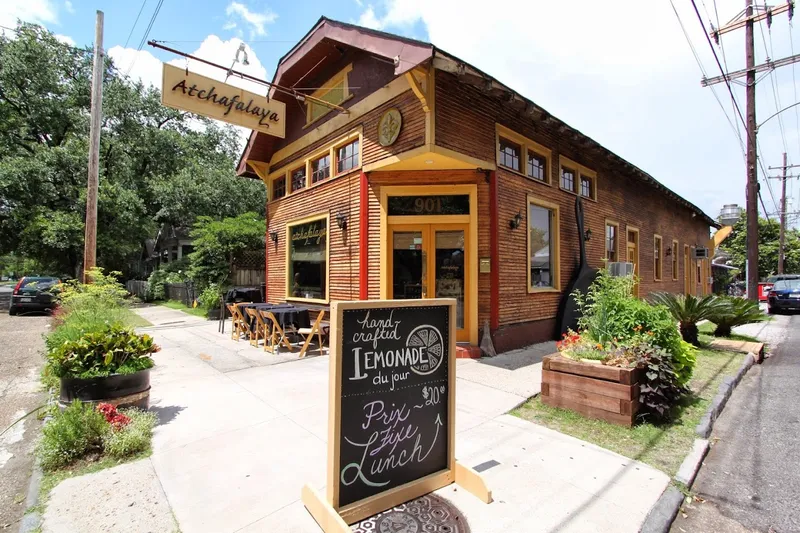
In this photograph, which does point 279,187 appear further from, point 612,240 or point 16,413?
point 612,240

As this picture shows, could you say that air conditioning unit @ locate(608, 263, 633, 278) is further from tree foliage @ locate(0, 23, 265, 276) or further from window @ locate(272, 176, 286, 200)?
tree foliage @ locate(0, 23, 265, 276)

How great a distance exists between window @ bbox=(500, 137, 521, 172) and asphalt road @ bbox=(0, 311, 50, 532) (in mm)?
8137

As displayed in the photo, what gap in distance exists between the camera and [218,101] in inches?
277

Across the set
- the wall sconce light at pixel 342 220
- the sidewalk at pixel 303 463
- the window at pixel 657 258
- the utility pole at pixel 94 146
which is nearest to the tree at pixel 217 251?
the utility pole at pixel 94 146

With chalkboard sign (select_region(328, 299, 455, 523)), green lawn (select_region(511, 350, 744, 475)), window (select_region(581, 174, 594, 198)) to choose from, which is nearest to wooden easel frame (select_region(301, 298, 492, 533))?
chalkboard sign (select_region(328, 299, 455, 523))

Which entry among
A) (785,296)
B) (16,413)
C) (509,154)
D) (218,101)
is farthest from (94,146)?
(785,296)

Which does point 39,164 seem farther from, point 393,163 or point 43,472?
point 43,472

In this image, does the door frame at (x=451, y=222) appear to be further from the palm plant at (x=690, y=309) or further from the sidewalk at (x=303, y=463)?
the palm plant at (x=690, y=309)

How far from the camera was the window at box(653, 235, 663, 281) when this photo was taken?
1497cm

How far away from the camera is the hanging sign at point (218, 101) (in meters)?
6.52

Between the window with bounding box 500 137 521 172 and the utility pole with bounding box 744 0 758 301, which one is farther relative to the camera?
the utility pole with bounding box 744 0 758 301

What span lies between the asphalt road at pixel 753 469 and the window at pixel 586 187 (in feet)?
20.3

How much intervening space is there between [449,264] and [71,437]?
19.9ft

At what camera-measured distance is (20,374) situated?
680 cm
